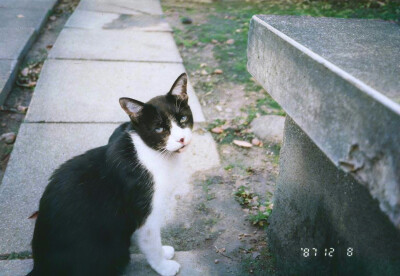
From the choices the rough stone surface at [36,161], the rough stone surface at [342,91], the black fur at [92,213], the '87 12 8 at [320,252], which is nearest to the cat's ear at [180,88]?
the black fur at [92,213]

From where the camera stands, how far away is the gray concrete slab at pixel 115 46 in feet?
15.0

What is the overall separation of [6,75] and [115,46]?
5.14ft

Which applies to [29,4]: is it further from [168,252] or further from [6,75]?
[168,252]

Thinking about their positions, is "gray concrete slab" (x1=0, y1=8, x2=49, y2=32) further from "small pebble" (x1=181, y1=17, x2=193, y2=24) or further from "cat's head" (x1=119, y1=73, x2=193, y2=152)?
"cat's head" (x1=119, y1=73, x2=193, y2=152)

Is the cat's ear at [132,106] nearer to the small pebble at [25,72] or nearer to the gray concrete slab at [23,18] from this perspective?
the small pebble at [25,72]

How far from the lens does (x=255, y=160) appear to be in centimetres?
306

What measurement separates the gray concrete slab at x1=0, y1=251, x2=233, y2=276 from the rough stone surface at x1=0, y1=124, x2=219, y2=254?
162 millimetres

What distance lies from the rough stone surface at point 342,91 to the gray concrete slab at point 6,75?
2.84 meters

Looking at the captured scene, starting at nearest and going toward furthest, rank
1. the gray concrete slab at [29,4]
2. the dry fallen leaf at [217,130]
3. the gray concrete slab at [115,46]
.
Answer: the dry fallen leaf at [217,130], the gray concrete slab at [115,46], the gray concrete slab at [29,4]

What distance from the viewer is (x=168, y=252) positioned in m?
2.13

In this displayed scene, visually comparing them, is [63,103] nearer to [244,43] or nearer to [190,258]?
[190,258]

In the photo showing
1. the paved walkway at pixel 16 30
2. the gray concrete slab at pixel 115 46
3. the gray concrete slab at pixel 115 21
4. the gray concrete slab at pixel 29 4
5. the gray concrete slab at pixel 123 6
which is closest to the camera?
the paved walkway at pixel 16 30

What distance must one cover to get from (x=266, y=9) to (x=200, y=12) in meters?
1.20

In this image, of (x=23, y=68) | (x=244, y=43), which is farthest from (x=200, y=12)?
(x=23, y=68)
